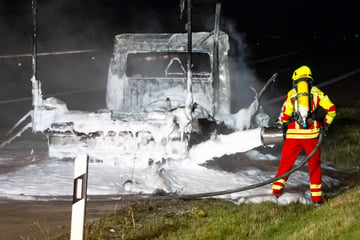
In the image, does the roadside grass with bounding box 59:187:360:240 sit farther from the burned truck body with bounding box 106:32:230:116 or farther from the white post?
the burned truck body with bounding box 106:32:230:116

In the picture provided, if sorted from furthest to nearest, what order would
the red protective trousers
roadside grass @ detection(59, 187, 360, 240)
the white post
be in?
the red protective trousers, roadside grass @ detection(59, 187, 360, 240), the white post

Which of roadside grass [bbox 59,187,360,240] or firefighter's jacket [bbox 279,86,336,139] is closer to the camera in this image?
roadside grass [bbox 59,187,360,240]

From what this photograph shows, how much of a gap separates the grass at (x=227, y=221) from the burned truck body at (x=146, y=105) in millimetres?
1634

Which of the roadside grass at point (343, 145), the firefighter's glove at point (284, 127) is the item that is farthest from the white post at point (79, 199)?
the roadside grass at point (343, 145)

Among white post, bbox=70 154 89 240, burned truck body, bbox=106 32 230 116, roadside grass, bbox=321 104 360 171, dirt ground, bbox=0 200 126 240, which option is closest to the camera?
white post, bbox=70 154 89 240

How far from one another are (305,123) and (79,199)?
3118mm

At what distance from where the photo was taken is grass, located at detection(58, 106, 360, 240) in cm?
456

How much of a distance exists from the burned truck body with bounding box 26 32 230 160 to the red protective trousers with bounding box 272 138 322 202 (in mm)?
1584

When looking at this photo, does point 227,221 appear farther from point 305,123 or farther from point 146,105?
point 146,105

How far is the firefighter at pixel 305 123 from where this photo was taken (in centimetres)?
617

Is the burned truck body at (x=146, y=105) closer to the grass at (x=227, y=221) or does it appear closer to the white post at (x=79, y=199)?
the grass at (x=227, y=221)

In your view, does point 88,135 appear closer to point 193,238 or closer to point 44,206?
point 44,206

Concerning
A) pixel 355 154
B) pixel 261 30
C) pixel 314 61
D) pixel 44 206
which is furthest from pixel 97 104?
pixel 261 30

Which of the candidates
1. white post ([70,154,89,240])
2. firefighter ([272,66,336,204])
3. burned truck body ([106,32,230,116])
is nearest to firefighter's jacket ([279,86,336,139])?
firefighter ([272,66,336,204])
